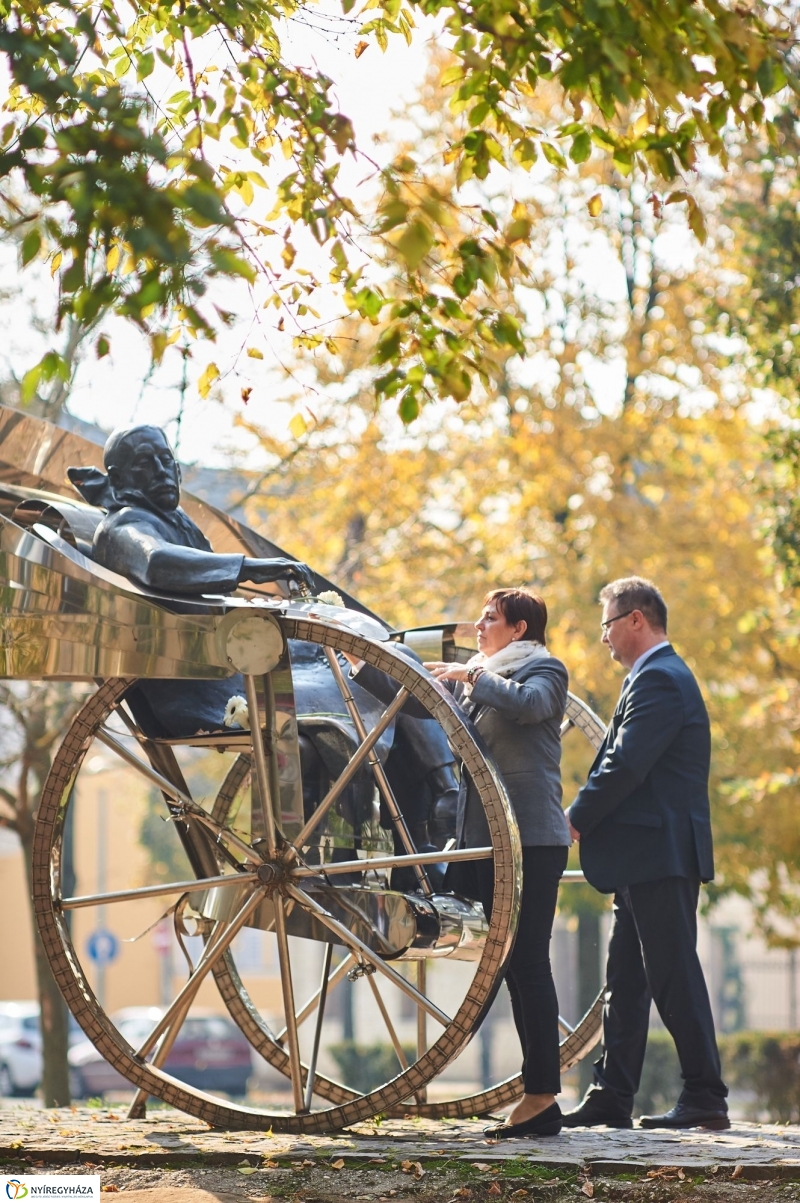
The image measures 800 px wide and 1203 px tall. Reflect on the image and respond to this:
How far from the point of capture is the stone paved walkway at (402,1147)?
426cm

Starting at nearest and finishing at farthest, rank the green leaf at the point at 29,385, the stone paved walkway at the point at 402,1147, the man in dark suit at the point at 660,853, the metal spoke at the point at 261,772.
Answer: the green leaf at the point at 29,385, the stone paved walkway at the point at 402,1147, the metal spoke at the point at 261,772, the man in dark suit at the point at 660,853

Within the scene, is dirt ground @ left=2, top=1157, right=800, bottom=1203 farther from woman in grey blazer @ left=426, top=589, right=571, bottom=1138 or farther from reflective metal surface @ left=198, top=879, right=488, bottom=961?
→ reflective metal surface @ left=198, top=879, right=488, bottom=961

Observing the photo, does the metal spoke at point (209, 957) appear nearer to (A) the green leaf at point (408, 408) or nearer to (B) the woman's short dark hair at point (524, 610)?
(B) the woman's short dark hair at point (524, 610)

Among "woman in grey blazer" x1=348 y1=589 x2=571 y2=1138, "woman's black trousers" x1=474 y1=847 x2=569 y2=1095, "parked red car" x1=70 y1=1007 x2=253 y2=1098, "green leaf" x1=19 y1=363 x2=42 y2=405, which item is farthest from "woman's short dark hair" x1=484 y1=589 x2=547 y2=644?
"parked red car" x1=70 y1=1007 x2=253 y2=1098

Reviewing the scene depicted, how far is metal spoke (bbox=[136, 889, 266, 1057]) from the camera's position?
511cm

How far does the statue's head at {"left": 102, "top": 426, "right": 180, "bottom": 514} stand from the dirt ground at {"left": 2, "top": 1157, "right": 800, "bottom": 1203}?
93.1 inches

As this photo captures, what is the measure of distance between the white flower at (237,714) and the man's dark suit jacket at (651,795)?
114 centimetres

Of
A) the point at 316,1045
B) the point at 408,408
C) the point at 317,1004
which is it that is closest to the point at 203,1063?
the point at 317,1004

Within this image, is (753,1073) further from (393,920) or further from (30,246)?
(30,246)

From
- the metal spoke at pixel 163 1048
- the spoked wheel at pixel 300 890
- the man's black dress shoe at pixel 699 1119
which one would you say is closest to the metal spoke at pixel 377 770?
the spoked wheel at pixel 300 890

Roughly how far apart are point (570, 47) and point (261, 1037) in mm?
4044

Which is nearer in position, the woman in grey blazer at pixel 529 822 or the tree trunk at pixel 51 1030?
the woman in grey blazer at pixel 529 822

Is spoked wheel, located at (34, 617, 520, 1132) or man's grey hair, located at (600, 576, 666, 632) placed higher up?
man's grey hair, located at (600, 576, 666, 632)

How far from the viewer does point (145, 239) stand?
11.0 feet
